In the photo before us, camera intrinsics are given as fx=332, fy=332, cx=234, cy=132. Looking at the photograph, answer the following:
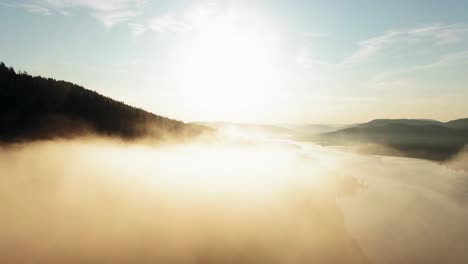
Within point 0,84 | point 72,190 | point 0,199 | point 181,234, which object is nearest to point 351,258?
point 181,234

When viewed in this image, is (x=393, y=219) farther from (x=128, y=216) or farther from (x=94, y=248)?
(x=94, y=248)

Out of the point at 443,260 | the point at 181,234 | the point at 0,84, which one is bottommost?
the point at 443,260

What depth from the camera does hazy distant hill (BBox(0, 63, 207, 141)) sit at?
144 feet

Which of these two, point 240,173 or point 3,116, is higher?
point 3,116

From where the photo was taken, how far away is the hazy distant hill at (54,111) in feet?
144

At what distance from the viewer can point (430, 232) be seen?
33.0 meters

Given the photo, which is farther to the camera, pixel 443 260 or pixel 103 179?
pixel 103 179

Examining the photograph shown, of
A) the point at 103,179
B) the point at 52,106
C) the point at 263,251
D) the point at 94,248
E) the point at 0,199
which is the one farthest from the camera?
the point at 52,106

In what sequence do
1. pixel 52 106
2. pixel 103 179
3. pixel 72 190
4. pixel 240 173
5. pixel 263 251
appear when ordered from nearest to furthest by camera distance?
pixel 263 251 < pixel 72 190 < pixel 103 179 < pixel 52 106 < pixel 240 173

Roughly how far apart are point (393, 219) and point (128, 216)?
2846 cm

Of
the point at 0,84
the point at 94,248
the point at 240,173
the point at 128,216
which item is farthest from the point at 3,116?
the point at 240,173

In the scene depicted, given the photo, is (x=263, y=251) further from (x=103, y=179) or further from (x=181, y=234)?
(x=103, y=179)

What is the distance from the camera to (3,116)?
42.5 metres

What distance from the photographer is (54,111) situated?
49781 millimetres
